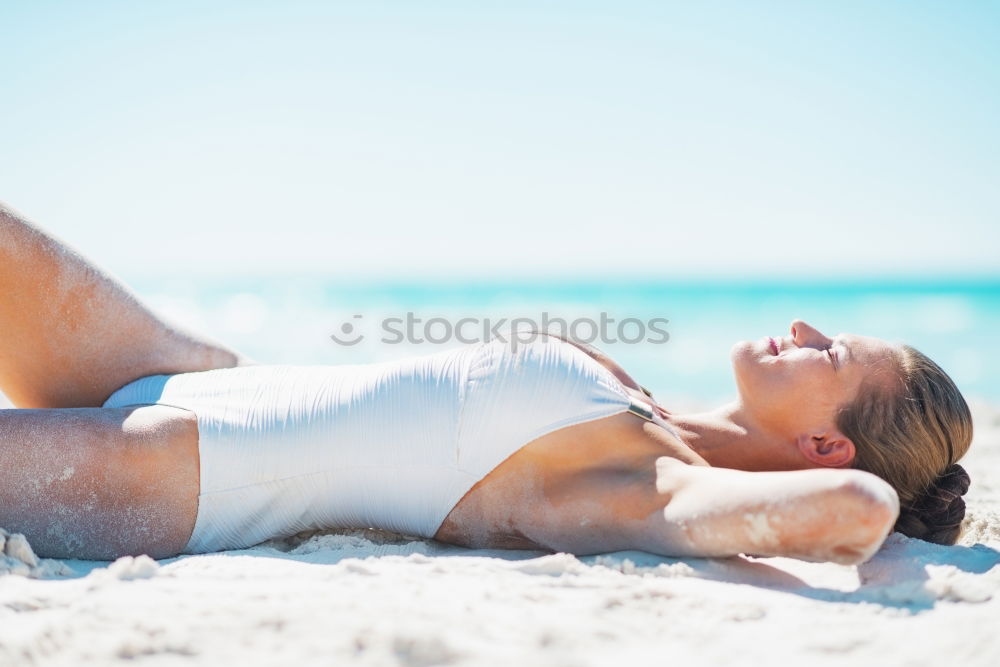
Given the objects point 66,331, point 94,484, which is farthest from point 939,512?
point 66,331

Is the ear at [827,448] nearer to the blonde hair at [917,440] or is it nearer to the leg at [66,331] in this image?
the blonde hair at [917,440]

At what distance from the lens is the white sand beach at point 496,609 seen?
1.55 m

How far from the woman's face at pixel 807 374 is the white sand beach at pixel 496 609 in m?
0.50

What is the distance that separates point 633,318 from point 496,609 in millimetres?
24330

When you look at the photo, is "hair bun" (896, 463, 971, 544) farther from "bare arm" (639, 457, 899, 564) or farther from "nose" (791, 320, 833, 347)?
"bare arm" (639, 457, 899, 564)

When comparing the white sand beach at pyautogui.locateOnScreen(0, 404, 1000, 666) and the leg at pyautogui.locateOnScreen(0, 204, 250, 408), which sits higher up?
the leg at pyautogui.locateOnScreen(0, 204, 250, 408)

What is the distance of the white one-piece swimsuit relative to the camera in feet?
7.84

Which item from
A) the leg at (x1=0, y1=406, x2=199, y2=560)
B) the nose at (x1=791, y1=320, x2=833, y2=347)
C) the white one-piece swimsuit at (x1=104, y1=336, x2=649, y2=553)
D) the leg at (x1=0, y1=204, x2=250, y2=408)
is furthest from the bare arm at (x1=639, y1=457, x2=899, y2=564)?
the leg at (x1=0, y1=204, x2=250, y2=408)

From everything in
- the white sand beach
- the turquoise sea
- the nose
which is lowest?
the turquoise sea

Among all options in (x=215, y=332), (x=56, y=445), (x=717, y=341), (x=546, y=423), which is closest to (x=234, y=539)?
(x=56, y=445)

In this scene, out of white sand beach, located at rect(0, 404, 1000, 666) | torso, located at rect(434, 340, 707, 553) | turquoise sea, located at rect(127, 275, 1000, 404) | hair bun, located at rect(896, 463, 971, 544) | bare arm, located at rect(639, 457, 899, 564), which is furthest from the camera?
turquoise sea, located at rect(127, 275, 1000, 404)

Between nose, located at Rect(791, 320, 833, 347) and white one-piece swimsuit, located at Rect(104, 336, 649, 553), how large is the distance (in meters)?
0.67

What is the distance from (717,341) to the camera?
18.5 m

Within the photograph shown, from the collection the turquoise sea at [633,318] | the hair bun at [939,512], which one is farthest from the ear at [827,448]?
the turquoise sea at [633,318]
